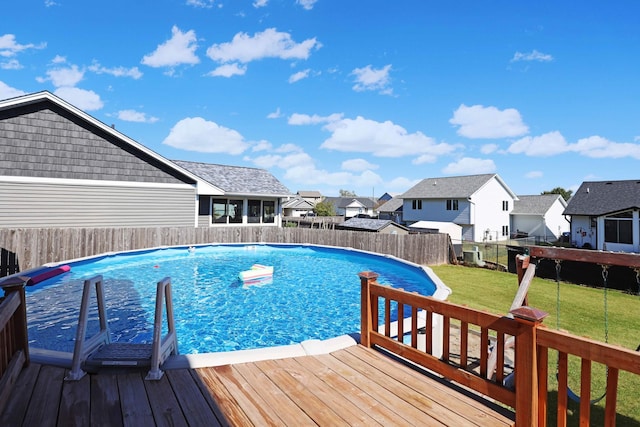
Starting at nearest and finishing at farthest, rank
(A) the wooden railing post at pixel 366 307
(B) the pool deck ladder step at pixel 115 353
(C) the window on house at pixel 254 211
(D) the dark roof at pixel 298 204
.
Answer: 1. (B) the pool deck ladder step at pixel 115 353
2. (A) the wooden railing post at pixel 366 307
3. (C) the window on house at pixel 254 211
4. (D) the dark roof at pixel 298 204

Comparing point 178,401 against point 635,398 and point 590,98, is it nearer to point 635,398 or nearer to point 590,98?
point 635,398

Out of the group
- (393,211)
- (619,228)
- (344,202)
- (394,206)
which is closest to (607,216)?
(619,228)

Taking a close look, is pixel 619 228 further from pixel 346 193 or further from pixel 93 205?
pixel 346 193

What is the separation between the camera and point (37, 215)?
14.0m

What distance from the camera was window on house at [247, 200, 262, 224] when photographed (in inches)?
834

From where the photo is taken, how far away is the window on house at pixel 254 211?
2119cm

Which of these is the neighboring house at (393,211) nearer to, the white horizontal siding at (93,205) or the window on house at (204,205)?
the window on house at (204,205)

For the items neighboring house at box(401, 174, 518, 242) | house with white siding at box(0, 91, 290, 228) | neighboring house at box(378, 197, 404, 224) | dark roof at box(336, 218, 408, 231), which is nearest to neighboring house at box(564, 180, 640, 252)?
neighboring house at box(401, 174, 518, 242)

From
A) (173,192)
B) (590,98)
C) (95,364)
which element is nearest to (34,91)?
(173,192)

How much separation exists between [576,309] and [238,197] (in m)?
17.5

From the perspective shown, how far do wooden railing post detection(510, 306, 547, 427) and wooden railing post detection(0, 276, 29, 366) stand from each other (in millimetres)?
4620

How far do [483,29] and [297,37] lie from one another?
9895mm

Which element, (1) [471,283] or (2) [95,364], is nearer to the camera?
(2) [95,364]

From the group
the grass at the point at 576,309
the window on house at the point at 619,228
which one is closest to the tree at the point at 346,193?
the window on house at the point at 619,228
